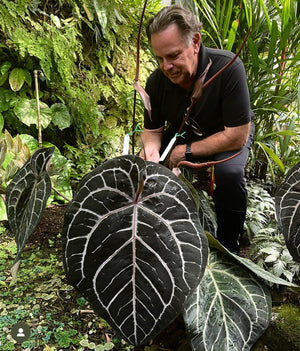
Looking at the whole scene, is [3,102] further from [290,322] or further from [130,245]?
[290,322]

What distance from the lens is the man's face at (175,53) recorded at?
1093mm

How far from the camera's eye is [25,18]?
207 centimetres

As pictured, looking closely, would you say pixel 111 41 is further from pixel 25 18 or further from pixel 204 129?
pixel 204 129

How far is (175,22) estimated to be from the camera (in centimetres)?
110

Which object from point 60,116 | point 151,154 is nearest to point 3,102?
point 60,116

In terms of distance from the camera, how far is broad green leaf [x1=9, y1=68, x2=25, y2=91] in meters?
2.10

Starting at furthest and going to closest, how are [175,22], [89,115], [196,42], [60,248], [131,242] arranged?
[89,115] < [60,248] < [196,42] < [175,22] < [131,242]

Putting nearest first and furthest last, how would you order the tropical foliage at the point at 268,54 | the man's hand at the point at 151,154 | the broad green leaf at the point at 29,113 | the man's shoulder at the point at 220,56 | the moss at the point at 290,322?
the moss at the point at 290,322, the man's hand at the point at 151,154, the man's shoulder at the point at 220,56, the tropical foliage at the point at 268,54, the broad green leaf at the point at 29,113

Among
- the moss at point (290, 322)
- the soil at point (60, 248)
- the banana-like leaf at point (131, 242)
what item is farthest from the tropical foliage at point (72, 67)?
the moss at point (290, 322)

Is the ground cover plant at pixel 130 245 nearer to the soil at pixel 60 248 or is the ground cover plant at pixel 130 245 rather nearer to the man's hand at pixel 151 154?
the soil at pixel 60 248

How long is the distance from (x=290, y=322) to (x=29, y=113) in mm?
1949

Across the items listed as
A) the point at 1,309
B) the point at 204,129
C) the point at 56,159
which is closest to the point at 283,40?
the point at 204,129

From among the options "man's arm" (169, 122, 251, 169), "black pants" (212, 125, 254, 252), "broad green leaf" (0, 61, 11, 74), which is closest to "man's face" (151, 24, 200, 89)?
"man's arm" (169, 122, 251, 169)

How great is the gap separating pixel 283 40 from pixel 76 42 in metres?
1.45
